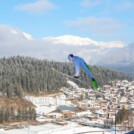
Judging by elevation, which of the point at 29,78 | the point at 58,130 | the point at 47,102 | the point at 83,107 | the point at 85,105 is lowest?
the point at 58,130

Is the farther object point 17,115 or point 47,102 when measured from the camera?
point 47,102

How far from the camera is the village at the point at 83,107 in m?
39.0

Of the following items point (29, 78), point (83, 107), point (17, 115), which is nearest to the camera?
point (17, 115)

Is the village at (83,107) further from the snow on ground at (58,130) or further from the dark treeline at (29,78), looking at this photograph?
the dark treeline at (29,78)

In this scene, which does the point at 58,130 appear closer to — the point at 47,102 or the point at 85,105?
the point at 85,105

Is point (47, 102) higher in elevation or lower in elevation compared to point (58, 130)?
higher

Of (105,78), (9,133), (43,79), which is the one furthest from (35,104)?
(105,78)

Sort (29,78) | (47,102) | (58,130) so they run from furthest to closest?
(29,78), (47,102), (58,130)

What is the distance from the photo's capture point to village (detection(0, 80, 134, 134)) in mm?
39000

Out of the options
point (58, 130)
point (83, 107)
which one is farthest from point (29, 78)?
point (58, 130)

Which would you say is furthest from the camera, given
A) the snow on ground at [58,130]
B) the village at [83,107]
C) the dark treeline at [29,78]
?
the dark treeline at [29,78]

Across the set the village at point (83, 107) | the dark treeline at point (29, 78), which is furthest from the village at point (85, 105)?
the dark treeline at point (29, 78)

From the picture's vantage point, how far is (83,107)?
182 ft

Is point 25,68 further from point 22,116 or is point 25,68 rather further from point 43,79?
point 22,116
